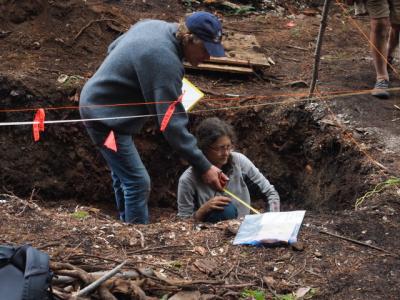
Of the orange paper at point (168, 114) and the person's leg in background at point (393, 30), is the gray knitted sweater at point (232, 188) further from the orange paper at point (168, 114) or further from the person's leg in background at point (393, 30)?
the person's leg in background at point (393, 30)

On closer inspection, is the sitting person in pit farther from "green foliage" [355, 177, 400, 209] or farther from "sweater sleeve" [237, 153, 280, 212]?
"green foliage" [355, 177, 400, 209]

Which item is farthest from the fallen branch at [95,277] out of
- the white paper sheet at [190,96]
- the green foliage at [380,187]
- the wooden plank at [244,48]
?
the wooden plank at [244,48]

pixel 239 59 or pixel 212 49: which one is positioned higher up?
pixel 212 49

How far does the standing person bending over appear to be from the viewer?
445 centimetres

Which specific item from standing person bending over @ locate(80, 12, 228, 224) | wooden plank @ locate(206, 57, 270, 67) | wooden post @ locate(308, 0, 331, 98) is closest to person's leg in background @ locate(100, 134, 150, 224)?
standing person bending over @ locate(80, 12, 228, 224)

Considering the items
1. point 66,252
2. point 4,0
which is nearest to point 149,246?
point 66,252

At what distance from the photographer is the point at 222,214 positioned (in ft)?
16.3

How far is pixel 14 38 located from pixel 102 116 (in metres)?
3.79

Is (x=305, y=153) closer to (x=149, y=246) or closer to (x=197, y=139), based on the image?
(x=197, y=139)

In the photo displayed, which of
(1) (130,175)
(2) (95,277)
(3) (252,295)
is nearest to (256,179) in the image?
(1) (130,175)

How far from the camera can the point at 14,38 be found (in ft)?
27.0

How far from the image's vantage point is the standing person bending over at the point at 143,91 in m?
4.45

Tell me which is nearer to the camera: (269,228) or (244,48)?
(269,228)

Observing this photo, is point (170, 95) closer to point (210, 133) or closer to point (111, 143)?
point (210, 133)
